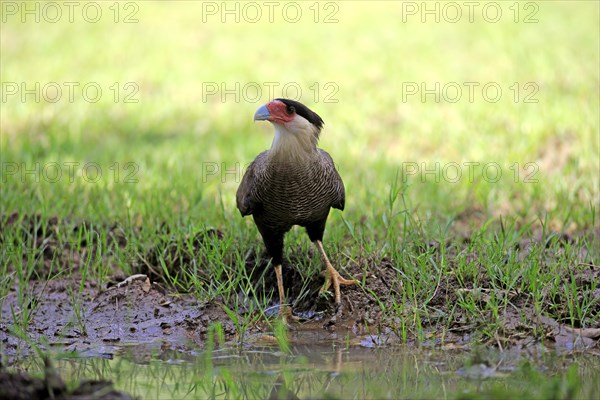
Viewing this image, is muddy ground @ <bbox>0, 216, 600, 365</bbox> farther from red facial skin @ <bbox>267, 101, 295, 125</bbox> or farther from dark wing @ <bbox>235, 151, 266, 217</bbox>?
red facial skin @ <bbox>267, 101, 295, 125</bbox>

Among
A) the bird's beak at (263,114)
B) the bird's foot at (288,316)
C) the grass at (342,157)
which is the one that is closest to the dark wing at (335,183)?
the grass at (342,157)

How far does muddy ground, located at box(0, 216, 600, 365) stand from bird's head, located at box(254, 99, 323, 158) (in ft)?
2.94

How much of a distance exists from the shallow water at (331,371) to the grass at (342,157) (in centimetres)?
33

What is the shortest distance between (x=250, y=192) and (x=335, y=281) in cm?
76

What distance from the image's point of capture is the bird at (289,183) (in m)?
5.03

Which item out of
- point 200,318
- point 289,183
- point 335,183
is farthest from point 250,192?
point 200,318

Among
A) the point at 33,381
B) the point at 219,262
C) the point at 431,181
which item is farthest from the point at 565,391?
the point at 431,181

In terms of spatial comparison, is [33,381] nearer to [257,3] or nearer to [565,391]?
[565,391]

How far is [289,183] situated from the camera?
16.5 feet

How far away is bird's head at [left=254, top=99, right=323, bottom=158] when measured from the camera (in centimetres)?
503

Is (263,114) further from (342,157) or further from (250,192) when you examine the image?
(342,157)

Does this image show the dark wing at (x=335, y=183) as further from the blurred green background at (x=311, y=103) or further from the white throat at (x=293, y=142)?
the blurred green background at (x=311, y=103)

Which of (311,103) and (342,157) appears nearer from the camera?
(342,157)

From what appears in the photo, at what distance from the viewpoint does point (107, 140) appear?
392 inches
